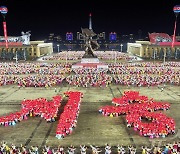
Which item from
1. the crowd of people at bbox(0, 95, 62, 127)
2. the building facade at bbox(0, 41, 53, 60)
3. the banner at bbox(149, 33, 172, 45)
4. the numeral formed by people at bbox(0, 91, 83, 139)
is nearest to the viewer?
the numeral formed by people at bbox(0, 91, 83, 139)

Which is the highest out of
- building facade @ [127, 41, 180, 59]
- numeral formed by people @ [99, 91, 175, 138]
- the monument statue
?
the monument statue

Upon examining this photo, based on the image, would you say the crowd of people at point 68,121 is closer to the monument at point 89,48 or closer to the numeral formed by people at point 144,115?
the numeral formed by people at point 144,115

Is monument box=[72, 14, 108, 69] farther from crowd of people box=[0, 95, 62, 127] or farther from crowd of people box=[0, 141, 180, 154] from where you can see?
crowd of people box=[0, 141, 180, 154]

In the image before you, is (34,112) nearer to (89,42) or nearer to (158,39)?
(89,42)

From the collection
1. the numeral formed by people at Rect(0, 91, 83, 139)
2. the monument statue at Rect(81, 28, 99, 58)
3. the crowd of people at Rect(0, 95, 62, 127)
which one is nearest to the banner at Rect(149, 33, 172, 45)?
the monument statue at Rect(81, 28, 99, 58)

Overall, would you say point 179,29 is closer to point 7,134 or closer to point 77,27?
point 77,27

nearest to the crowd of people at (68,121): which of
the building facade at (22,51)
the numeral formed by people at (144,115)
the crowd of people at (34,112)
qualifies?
the crowd of people at (34,112)
